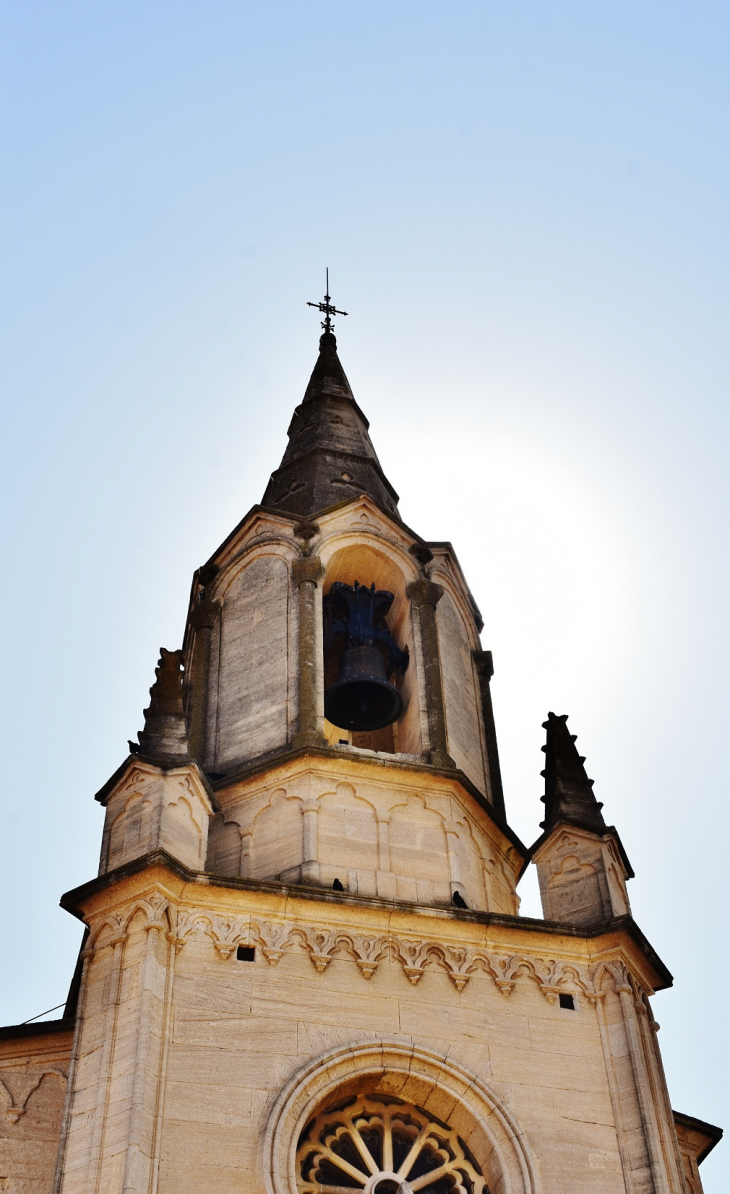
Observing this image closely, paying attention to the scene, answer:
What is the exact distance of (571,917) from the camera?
1938 centimetres

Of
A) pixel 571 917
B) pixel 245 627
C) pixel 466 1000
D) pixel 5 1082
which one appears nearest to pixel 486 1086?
pixel 466 1000

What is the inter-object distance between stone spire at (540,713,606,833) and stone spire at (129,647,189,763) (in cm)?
431

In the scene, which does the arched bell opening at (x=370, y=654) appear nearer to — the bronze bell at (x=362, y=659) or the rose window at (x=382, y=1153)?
the bronze bell at (x=362, y=659)

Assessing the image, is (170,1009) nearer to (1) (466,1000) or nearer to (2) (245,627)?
(1) (466,1000)

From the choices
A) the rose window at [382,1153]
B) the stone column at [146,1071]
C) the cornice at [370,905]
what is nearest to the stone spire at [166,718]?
the cornice at [370,905]

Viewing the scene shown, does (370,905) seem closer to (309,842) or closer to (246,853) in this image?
(309,842)

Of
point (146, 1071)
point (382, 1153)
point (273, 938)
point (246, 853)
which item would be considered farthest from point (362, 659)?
point (146, 1071)

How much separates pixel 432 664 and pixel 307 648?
1701 mm

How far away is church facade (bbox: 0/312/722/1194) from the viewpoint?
16.2 meters

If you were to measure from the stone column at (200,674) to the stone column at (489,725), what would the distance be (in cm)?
363

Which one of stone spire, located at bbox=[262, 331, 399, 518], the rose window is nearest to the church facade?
the rose window

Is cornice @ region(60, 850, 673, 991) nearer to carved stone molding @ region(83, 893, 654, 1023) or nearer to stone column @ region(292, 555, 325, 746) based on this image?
carved stone molding @ region(83, 893, 654, 1023)

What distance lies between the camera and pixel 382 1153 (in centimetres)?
1666

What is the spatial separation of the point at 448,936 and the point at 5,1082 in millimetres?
4695
